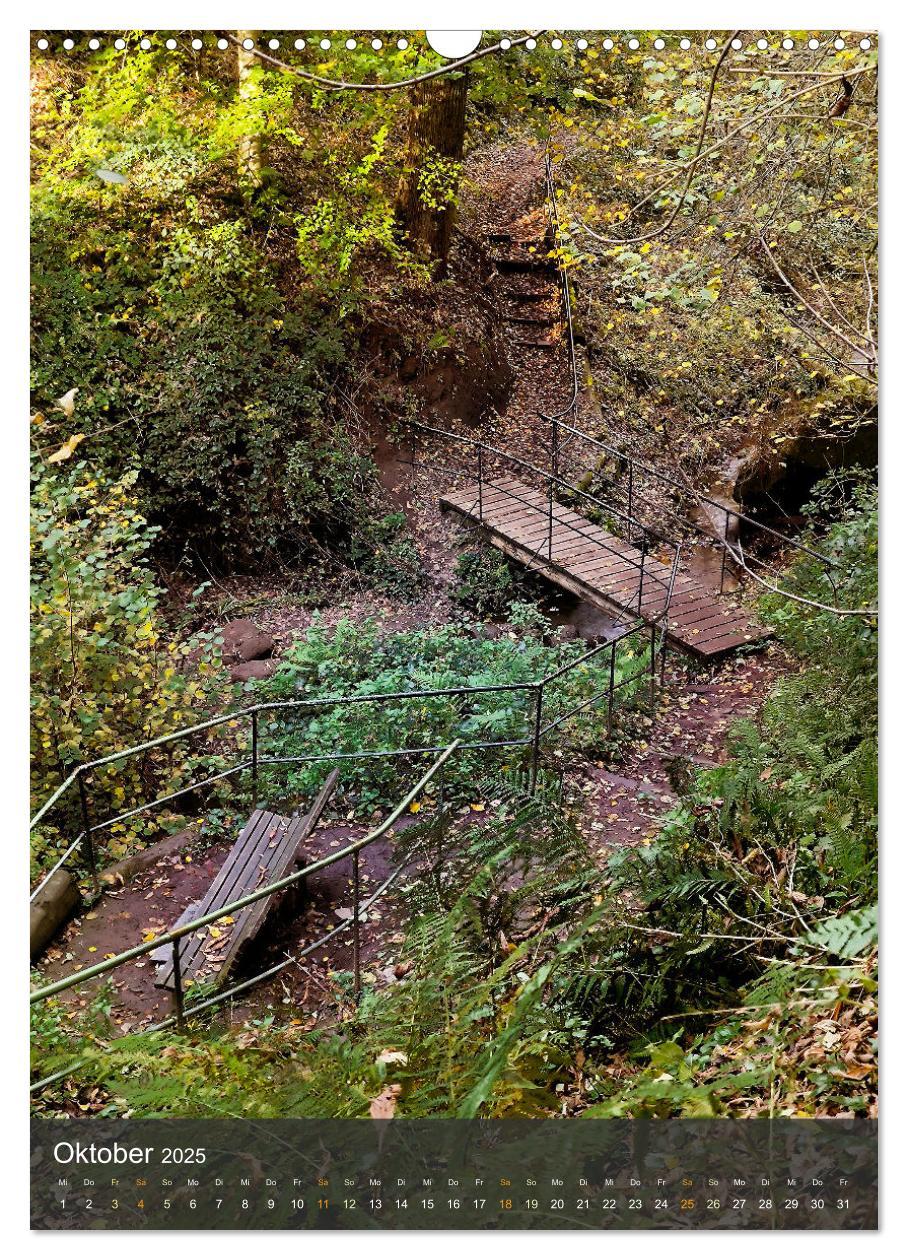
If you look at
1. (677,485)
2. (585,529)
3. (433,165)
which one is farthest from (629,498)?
(433,165)

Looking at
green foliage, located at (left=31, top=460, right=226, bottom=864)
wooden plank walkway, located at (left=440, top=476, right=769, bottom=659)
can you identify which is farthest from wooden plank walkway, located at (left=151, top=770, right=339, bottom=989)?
wooden plank walkway, located at (left=440, top=476, right=769, bottom=659)

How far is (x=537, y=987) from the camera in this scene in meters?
2.59

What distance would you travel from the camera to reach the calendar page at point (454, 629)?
9.02 ft

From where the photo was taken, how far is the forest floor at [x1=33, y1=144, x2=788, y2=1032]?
13.8ft

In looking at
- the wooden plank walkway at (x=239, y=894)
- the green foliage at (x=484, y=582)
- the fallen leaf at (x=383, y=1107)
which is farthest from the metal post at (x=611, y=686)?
the fallen leaf at (x=383, y=1107)

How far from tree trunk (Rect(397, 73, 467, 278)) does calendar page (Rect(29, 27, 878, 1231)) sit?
35 millimetres

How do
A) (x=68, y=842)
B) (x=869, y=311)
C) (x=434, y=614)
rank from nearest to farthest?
(x=869, y=311) < (x=68, y=842) < (x=434, y=614)

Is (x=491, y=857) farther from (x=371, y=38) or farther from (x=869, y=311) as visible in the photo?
(x=371, y=38)

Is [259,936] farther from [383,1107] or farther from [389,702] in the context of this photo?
[383,1107]

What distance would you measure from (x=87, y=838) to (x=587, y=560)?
3.66 m

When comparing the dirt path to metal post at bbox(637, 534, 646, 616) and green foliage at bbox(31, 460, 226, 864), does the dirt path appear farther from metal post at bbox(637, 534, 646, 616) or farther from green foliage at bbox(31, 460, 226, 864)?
metal post at bbox(637, 534, 646, 616)

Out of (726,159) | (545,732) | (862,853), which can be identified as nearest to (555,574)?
(545,732)

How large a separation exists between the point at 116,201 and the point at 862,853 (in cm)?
448

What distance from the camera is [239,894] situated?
4.48 m
